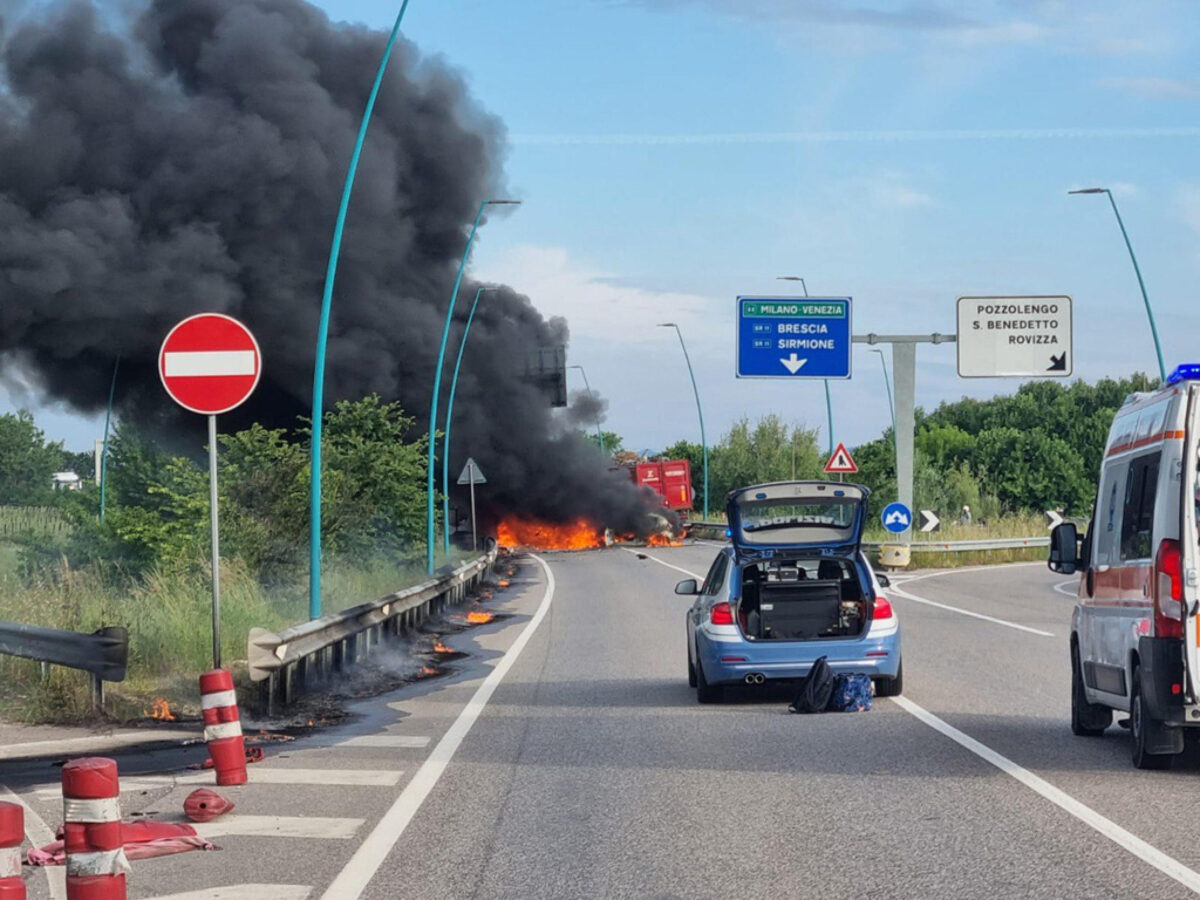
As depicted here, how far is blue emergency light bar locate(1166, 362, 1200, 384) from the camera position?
9.13m

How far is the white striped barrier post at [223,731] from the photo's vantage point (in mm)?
9289

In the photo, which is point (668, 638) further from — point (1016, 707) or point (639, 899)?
point (639, 899)

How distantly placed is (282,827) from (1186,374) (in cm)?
544

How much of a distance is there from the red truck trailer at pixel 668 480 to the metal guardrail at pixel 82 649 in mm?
54782

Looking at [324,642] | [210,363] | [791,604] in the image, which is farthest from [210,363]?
[791,604]

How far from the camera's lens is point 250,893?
6.46 m

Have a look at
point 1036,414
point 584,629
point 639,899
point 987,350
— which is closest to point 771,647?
point 639,899

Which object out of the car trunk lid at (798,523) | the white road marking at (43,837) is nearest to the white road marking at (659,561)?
the car trunk lid at (798,523)

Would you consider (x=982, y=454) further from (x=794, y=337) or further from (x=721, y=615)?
(x=721, y=615)

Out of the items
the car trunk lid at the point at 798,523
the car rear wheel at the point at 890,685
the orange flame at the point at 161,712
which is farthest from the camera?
the car trunk lid at the point at 798,523

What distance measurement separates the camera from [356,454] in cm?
3112

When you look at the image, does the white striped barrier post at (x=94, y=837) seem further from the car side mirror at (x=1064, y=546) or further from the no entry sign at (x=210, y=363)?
the car side mirror at (x=1064, y=546)

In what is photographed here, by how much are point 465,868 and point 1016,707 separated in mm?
7263

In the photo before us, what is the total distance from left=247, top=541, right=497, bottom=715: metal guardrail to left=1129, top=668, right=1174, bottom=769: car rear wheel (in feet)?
20.9
